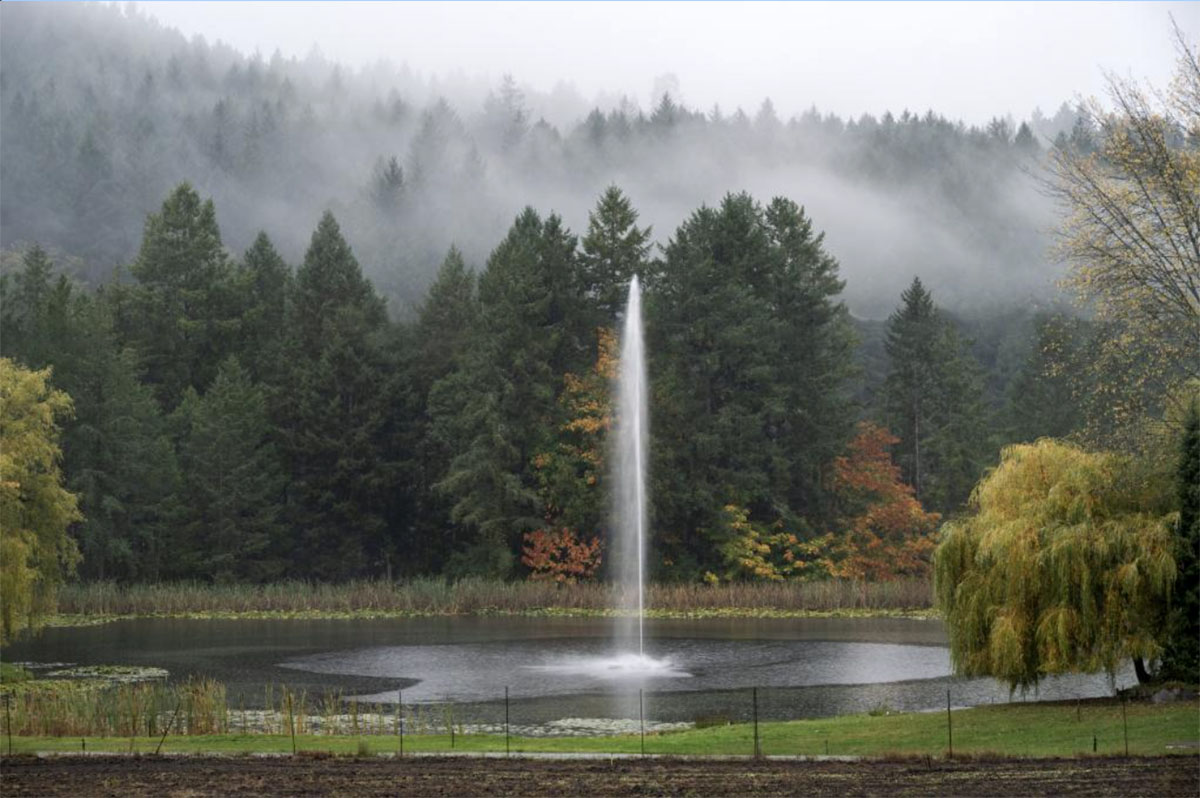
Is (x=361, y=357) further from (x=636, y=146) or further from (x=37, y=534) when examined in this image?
(x=636, y=146)

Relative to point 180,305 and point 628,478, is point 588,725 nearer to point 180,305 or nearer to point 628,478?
point 628,478

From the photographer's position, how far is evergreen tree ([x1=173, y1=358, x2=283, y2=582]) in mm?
74375

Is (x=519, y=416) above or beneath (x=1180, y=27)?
beneath

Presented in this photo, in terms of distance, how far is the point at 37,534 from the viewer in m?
42.2

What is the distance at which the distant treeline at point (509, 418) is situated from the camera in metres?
73.1

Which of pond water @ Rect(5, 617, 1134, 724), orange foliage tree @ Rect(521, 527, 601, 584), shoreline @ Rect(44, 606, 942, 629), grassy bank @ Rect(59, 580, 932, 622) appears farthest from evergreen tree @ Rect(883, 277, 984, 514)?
pond water @ Rect(5, 617, 1134, 724)

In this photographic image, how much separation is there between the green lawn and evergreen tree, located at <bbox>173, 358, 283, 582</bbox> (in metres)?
48.5

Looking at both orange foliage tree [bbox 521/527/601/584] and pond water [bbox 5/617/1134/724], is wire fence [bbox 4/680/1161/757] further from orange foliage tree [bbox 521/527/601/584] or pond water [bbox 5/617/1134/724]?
orange foliage tree [bbox 521/527/601/584]

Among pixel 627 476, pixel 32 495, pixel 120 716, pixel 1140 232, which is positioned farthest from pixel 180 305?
pixel 1140 232

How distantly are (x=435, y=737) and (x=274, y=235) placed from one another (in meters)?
158

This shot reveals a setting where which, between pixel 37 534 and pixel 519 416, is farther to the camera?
pixel 519 416

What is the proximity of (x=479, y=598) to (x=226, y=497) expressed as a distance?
17234mm

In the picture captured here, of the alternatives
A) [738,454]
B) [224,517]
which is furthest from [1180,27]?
[224,517]

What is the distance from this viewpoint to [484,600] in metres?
65.2
